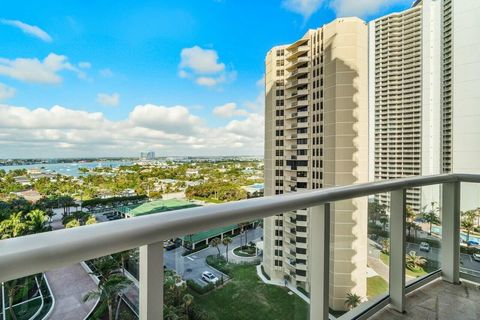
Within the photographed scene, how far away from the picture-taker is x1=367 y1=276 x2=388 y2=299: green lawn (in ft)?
5.06

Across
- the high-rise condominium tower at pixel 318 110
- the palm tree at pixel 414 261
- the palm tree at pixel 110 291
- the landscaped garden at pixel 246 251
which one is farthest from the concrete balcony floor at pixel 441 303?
the high-rise condominium tower at pixel 318 110

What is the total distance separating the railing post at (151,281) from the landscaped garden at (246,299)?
0.20 meters

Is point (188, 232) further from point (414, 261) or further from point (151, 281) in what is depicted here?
point (414, 261)

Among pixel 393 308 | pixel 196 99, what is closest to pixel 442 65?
pixel 393 308

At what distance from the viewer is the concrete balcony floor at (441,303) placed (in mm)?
1579

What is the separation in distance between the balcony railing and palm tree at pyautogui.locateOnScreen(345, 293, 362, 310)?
32mm

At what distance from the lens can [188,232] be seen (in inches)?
27.5

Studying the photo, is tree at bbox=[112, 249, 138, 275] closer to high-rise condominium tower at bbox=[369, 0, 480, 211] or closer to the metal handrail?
the metal handrail

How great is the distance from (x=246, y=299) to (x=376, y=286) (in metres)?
0.98

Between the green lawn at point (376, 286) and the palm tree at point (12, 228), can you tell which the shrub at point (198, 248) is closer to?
the palm tree at point (12, 228)

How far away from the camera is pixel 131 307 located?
2.29ft

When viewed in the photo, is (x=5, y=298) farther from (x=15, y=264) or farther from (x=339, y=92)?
(x=339, y=92)

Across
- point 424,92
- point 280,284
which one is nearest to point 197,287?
point 280,284

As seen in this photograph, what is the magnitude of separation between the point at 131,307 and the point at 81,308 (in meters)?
0.12
